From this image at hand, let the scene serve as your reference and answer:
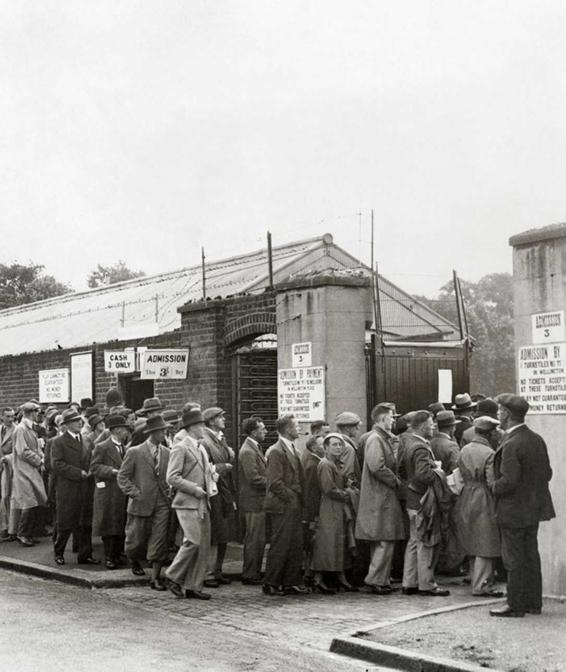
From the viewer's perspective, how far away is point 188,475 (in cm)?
1059

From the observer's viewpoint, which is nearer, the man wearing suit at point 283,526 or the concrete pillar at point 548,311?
the concrete pillar at point 548,311

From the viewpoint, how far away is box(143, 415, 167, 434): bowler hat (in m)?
11.8

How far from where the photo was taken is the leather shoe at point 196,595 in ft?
34.2

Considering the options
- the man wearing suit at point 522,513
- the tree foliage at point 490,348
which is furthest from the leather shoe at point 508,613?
the tree foliage at point 490,348

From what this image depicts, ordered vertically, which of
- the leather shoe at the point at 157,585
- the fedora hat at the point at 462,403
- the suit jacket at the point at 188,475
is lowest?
the leather shoe at the point at 157,585

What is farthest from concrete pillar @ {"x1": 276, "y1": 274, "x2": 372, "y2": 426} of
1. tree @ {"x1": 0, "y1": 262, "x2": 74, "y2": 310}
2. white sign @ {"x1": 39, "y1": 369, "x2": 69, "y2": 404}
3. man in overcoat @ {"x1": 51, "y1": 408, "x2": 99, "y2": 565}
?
tree @ {"x1": 0, "y1": 262, "x2": 74, "y2": 310}

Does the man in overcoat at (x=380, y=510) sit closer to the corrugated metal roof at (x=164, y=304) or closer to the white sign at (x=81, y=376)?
the corrugated metal roof at (x=164, y=304)

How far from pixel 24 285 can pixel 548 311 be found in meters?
49.2

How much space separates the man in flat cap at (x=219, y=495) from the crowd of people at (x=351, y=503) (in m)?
0.02

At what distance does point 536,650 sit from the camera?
25.1 ft

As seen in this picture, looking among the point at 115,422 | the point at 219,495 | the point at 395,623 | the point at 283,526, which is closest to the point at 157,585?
the point at 219,495

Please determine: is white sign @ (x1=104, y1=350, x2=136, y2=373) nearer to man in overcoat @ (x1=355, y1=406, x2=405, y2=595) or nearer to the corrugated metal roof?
the corrugated metal roof

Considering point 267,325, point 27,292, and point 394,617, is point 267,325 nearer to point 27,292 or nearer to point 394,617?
point 394,617

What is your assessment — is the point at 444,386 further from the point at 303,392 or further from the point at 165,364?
the point at 165,364
